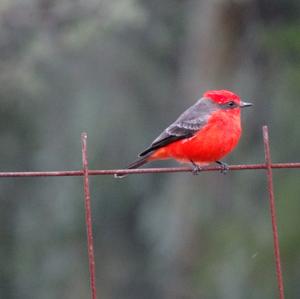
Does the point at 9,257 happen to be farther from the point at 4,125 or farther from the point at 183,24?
the point at 183,24

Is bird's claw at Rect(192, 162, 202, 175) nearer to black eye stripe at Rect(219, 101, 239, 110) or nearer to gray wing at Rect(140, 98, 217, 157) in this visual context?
gray wing at Rect(140, 98, 217, 157)

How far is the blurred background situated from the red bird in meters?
3.40

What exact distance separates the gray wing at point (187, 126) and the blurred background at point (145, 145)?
11.1 ft

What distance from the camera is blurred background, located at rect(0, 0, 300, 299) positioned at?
37.0ft

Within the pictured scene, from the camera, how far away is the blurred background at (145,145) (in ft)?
37.0

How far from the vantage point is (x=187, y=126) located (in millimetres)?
7324

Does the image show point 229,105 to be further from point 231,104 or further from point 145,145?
point 145,145

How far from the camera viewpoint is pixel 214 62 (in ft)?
37.7

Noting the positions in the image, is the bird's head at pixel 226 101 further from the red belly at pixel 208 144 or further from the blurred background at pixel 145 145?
the blurred background at pixel 145 145

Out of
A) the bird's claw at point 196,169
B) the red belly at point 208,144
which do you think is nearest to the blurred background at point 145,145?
the red belly at point 208,144

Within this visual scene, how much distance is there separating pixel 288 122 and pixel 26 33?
2.33 m

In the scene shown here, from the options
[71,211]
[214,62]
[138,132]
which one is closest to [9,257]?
[71,211]

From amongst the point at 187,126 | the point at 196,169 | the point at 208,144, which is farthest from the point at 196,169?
the point at 187,126

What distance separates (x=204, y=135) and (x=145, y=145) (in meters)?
4.49
